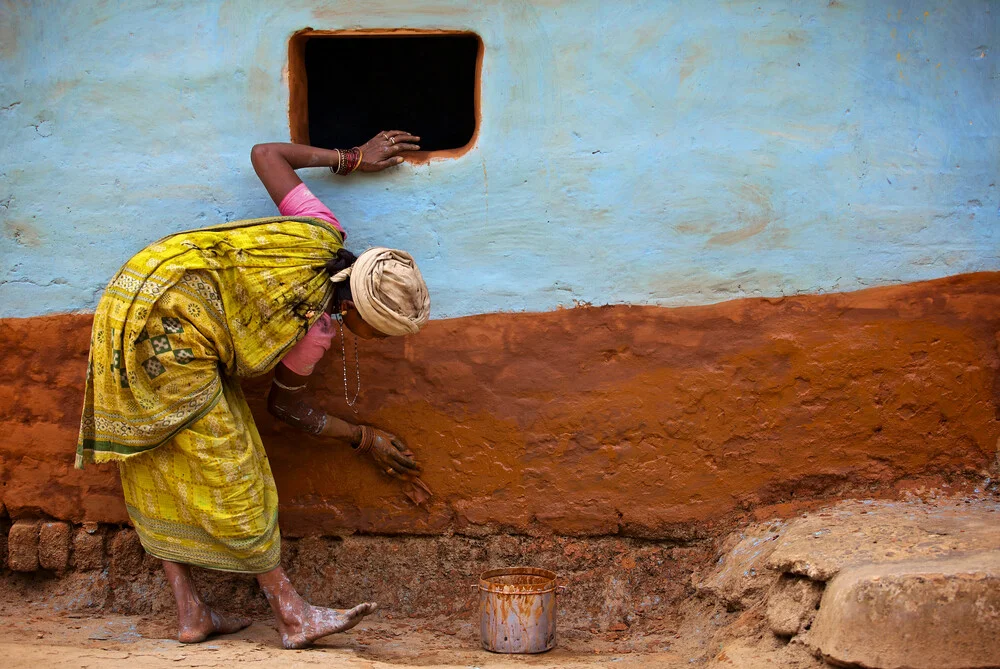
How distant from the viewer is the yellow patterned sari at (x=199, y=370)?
2840 millimetres

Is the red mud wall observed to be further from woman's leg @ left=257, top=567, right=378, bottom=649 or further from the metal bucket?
woman's leg @ left=257, top=567, right=378, bottom=649

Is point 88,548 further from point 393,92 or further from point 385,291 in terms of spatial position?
point 393,92

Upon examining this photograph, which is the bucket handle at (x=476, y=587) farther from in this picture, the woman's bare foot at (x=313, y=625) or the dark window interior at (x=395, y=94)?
the dark window interior at (x=395, y=94)

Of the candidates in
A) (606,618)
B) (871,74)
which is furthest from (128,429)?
(871,74)

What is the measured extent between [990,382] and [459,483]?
176 cm

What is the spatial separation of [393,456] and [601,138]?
48.9 inches

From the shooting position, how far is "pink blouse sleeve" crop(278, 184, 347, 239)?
318 centimetres

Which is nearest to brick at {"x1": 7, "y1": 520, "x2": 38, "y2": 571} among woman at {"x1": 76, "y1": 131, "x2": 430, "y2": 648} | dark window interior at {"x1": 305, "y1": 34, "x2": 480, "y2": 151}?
woman at {"x1": 76, "y1": 131, "x2": 430, "y2": 648}

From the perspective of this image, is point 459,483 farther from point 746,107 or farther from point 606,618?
point 746,107

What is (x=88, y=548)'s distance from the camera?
11.5 feet

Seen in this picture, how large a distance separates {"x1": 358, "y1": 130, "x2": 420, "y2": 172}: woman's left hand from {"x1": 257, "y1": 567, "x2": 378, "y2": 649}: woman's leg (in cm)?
131

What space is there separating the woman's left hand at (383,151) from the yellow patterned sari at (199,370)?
355 mm

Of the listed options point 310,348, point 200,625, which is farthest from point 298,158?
point 200,625

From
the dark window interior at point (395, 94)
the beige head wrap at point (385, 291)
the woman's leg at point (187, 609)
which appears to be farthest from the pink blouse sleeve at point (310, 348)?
the dark window interior at point (395, 94)
